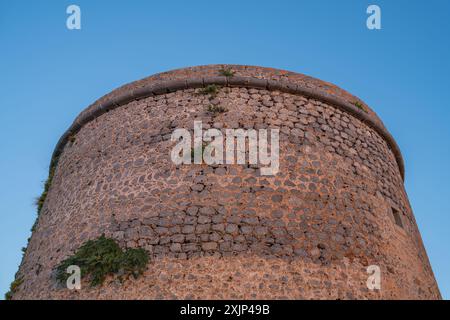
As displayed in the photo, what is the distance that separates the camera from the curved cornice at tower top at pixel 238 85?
26.9ft

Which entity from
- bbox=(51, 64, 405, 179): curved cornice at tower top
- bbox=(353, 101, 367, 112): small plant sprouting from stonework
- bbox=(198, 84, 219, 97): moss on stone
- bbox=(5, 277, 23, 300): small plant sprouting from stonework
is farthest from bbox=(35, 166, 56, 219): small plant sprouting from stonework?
bbox=(353, 101, 367, 112): small plant sprouting from stonework

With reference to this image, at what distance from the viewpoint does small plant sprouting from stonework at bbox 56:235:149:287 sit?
6312mm

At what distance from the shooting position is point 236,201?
677cm

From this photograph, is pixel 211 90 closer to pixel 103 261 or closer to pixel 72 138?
pixel 72 138

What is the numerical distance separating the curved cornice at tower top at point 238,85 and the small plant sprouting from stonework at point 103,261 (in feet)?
9.02

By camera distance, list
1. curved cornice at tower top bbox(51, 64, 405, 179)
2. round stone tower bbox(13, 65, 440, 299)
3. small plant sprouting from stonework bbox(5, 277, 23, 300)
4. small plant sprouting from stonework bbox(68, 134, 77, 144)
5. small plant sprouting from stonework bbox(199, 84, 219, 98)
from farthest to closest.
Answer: small plant sprouting from stonework bbox(68, 134, 77, 144)
curved cornice at tower top bbox(51, 64, 405, 179)
small plant sprouting from stonework bbox(199, 84, 219, 98)
small plant sprouting from stonework bbox(5, 277, 23, 300)
round stone tower bbox(13, 65, 440, 299)

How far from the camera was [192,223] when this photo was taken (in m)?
6.61

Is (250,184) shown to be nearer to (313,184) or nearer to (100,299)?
(313,184)

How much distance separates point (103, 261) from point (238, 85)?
11.5ft

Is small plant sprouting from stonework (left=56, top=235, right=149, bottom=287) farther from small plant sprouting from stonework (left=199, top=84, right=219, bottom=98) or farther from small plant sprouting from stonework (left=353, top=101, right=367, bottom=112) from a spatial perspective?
small plant sprouting from stonework (left=353, top=101, right=367, bottom=112)

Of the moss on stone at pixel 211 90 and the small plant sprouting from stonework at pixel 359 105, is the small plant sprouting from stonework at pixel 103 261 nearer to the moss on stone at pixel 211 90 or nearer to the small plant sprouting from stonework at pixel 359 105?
the moss on stone at pixel 211 90

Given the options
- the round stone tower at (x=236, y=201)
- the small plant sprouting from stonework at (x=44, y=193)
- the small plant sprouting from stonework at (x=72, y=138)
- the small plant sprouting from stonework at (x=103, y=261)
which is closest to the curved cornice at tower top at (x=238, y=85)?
the round stone tower at (x=236, y=201)

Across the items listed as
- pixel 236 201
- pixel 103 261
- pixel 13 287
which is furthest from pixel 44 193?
pixel 236 201

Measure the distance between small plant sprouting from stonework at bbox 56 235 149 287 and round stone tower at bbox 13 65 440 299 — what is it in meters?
0.12
